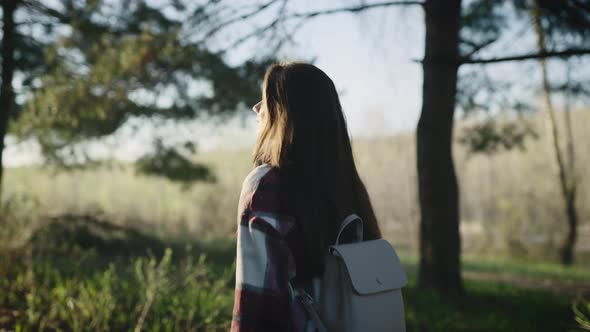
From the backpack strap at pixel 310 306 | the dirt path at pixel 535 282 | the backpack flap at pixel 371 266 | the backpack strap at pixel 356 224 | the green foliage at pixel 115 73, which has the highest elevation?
the green foliage at pixel 115 73

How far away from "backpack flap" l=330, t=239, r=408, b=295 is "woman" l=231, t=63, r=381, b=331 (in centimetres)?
10

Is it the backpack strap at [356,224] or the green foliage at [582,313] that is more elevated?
the backpack strap at [356,224]

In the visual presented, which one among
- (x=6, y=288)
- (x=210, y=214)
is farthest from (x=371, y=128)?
(x=6, y=288)

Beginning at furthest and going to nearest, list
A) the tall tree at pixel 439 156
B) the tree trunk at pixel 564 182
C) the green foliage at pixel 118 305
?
the tree trunk at pixel 564 182
the tall tree at pixel 439 156
the green foliage at pixel 118 305

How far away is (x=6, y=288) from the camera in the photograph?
411cm

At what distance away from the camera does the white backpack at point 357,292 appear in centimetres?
146

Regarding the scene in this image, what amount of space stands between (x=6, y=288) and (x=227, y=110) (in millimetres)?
4433

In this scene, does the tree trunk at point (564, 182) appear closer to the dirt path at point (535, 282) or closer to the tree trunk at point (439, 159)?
the dirt path at point (535, 282)

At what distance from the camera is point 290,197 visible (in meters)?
1.55

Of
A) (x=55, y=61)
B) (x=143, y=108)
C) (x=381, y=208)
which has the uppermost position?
(x=55, y=61)

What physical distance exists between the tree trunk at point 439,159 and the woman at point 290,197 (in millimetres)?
3443

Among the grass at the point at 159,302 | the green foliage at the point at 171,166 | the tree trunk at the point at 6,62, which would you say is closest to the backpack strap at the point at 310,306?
the grass at the point at 159,302

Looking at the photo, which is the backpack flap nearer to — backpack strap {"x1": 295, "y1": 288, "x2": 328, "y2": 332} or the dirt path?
backpack strap {"x1": 295, "y1": 288, "x2": 328, "y2": 332}

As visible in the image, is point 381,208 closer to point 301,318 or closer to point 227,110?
point 227,110
